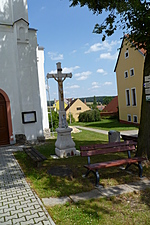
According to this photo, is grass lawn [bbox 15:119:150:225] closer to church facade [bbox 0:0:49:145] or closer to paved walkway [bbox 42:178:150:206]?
paved walkway [bbox 42:178:150:206]

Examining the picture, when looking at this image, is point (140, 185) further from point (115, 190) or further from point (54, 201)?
point (54, 201)

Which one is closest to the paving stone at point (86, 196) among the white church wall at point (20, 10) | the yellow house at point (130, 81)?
the white church wall at point (20, 10)

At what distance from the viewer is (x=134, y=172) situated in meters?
5.72

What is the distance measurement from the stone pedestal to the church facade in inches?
146

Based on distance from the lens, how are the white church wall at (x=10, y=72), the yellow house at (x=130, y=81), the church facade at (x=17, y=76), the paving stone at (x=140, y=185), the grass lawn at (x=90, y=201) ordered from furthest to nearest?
the yellow house at (x=130, y=81) < the white church wall at (x=10, y=72) < the church facade at (x=17, y=76) < the paving stone at (x=140, y=185) < the grass lawn at (x=90, y=201)

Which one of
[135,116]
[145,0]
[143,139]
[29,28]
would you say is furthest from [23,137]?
[135,116]

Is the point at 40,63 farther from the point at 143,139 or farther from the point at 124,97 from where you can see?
the point at 124,97

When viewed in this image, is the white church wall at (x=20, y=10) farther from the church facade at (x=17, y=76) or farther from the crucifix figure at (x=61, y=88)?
the crucifix figure at (x=61, y=88)

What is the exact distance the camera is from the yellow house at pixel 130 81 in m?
22.4

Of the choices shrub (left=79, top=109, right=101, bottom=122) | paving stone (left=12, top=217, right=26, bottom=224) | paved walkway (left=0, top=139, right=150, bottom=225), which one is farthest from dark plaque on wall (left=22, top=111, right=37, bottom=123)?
shrub (left=79, top=109, right=101, bottom=122)

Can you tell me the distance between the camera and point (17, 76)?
1114 cm

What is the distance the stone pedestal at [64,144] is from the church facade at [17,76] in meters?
3.70

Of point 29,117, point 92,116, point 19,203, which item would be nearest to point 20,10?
point 29,117

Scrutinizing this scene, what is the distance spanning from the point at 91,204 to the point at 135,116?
69.7 feet
